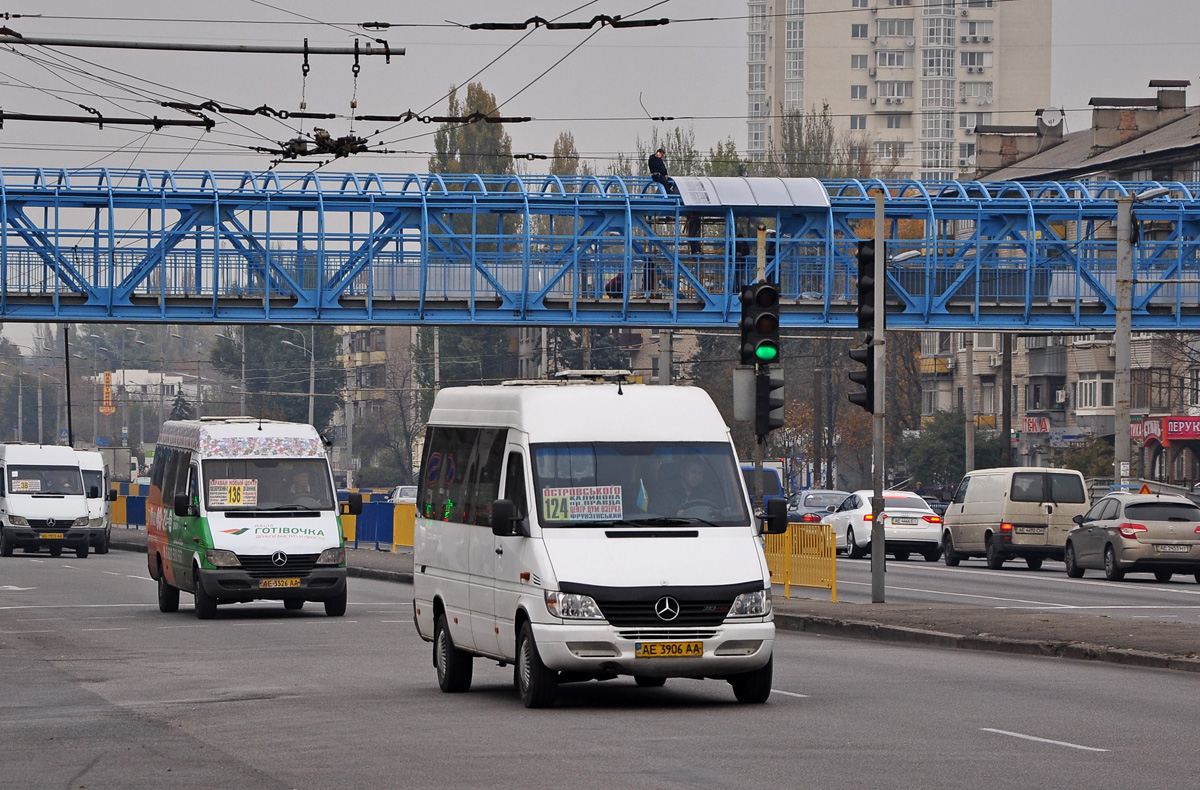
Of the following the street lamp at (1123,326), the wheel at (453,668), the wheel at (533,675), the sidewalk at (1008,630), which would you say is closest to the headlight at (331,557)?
the sidewalk at (1008,630)

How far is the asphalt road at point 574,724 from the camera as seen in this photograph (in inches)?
388

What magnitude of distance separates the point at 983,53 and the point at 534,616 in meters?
139

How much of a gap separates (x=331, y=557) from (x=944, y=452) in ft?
186

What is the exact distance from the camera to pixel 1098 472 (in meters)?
63.5

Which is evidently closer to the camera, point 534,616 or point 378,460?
point 534,616

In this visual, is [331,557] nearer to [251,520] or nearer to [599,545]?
[251,520]

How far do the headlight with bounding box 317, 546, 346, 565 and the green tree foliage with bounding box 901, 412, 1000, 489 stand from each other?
5449 cm

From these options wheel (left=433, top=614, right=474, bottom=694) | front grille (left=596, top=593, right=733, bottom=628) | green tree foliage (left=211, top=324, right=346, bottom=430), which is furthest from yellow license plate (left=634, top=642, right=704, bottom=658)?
green tree foliage (left=211, top=324, right=346, bottom=430)

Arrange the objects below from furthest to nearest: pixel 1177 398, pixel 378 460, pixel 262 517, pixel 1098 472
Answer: pixel 378 460, pixel 1177 398, pixel 1098 472, pixel 262 517

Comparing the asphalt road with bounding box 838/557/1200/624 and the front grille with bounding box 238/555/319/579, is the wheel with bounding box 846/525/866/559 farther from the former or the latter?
the front grille with bounding box 238/555/319/579

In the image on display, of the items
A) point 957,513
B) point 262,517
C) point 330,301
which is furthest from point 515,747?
point 330,301

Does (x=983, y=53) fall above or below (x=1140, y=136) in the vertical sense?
above

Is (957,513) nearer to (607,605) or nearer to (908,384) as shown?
(607,605)

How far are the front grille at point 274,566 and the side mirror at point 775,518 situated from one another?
431 inches
